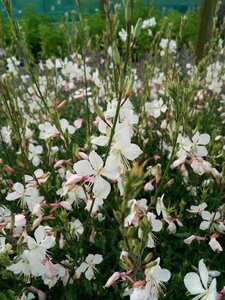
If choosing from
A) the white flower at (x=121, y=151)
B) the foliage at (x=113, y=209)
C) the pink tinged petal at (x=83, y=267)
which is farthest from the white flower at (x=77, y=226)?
the white flower at (x=121, y=151)

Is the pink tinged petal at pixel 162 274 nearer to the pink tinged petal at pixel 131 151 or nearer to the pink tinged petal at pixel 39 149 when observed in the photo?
the pink tinged petal at pixel 131 151

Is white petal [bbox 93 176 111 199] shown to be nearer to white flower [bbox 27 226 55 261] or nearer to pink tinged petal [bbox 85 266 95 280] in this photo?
white flower [bbox 27 226 55 261]

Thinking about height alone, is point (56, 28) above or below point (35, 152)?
below

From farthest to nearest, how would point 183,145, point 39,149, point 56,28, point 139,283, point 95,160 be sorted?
point 56,28 < point 39,149 < point 183,145 < point 95,160 < point 139,283

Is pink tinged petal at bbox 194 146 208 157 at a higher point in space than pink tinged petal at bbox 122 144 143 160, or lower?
lower

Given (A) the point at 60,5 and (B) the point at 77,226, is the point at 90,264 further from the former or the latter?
(A) the point at 60,5

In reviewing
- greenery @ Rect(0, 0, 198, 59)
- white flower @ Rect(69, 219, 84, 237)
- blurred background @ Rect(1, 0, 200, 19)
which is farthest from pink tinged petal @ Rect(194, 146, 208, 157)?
blurred background @ Rect(1, 0, 200, 19)

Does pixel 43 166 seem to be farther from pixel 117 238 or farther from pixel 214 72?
pixel 214 72

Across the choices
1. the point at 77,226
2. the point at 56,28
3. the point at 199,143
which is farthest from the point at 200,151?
the point at 56,28
